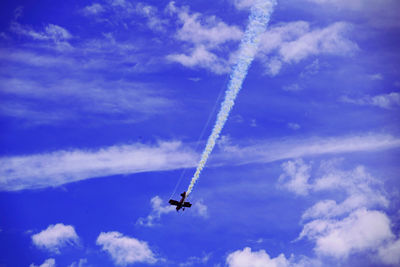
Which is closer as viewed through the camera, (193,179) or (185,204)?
(193,179)

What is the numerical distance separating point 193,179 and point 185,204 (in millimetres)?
8964

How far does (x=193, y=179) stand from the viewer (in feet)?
154

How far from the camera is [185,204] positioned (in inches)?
2154
